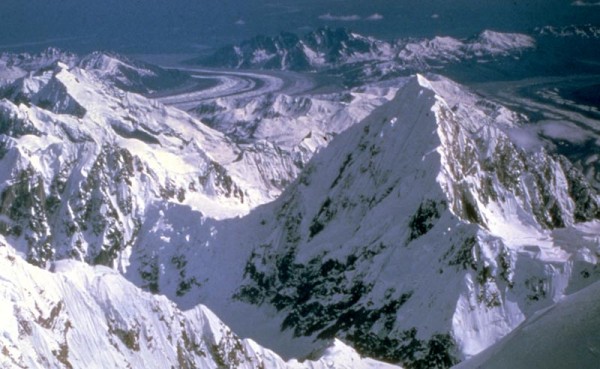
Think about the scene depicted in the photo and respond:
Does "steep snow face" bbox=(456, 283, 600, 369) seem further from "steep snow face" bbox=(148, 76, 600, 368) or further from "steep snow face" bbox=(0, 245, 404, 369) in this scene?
"steep snow face" bbox=(148, 76, 600, 368)

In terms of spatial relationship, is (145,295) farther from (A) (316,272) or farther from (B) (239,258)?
(B) (239,258)

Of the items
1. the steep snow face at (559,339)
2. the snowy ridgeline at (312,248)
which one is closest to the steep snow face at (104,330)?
the snowy ridgeline at (312,248)

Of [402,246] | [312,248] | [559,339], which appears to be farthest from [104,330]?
[559,339]

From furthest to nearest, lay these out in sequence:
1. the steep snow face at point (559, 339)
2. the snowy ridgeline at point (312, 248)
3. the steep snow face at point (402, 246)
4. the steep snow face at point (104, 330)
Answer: the steep snow face at point (402, 246), the snowy ridgeline at point (312, 248), the steep snow face at point (104, 330), the steep snow face at point (559, 339)

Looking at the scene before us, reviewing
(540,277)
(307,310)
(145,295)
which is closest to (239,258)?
(307,310)

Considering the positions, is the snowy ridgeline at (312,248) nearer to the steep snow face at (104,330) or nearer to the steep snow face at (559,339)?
the steep snow face at (104,330)

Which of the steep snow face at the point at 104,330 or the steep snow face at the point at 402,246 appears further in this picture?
the steep snow face at the point at 402,246
